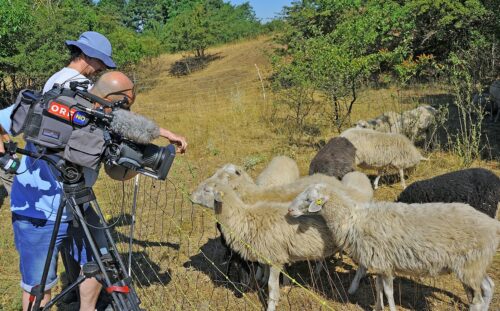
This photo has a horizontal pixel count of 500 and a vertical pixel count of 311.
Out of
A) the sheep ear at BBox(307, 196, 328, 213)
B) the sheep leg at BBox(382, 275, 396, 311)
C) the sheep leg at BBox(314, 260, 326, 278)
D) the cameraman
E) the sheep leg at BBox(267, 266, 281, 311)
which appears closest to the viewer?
the cameraman

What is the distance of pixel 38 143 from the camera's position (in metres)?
2.54

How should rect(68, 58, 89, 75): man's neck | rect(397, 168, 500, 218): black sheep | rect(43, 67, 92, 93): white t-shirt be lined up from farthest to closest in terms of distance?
rect(397, 168, 500, 218): black sheep, rect(68, 58, 89, 75): man's neck, rect(43, 67, 92, 93): white t-shirt

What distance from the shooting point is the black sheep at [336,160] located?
23.5 feet

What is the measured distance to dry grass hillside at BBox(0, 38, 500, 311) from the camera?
4.74 m

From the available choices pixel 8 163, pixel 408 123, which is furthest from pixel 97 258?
pixel 408 123

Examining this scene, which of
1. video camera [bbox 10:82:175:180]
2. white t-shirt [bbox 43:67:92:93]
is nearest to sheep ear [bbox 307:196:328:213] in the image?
video camera [bbox 10:82:175:180]

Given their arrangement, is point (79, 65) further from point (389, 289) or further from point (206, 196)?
point (389, 289)

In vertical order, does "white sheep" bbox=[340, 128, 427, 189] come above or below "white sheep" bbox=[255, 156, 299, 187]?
below

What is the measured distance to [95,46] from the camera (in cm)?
338

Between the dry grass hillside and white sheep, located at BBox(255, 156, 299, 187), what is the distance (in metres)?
1.00

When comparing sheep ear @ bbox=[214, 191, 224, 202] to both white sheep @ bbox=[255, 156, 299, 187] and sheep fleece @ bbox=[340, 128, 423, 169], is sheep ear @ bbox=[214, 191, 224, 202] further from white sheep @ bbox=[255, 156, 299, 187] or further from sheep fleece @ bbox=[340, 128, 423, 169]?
sheep fleece @ bbox=[340, 128, 423, 169]

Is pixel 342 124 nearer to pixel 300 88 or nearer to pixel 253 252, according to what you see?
pixel 300 88

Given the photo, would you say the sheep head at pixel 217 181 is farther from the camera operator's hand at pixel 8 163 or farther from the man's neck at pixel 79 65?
the camera operator's hand at pixel 8 163

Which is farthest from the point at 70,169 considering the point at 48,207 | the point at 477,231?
the point at 477,231
